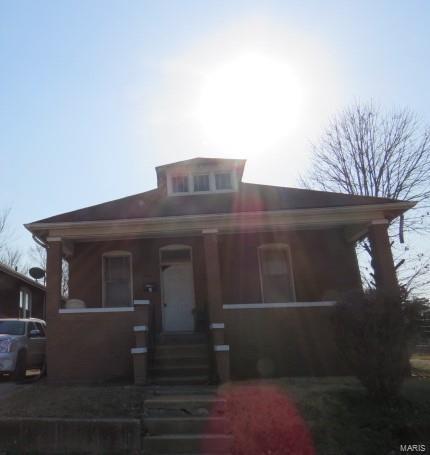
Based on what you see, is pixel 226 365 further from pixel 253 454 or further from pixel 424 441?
pixel 424 441

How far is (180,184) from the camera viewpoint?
14.2m

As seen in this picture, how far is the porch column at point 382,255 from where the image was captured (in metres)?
10.4

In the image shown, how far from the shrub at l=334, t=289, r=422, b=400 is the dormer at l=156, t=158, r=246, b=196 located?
24.6 ft

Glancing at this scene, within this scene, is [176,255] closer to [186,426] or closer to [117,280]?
[117,280]

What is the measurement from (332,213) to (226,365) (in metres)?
4.45

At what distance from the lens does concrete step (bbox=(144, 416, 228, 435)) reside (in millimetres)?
6445

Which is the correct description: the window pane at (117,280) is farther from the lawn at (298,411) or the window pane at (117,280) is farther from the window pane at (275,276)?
the lawn at (298,411)

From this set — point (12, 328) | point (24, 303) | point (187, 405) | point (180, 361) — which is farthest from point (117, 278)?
point (24, 303)

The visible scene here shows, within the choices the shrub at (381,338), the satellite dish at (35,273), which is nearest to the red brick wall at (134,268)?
the satellite dish at (35,273)

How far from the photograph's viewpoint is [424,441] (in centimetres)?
601

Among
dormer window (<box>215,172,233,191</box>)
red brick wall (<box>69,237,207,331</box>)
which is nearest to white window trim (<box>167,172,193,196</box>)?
dormer window (<box>215,172,233,191</box>)

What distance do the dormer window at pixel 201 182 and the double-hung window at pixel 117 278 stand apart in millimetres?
3147

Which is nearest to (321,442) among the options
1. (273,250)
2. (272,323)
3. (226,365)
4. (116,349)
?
(226,365)

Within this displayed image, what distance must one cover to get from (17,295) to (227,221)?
44.7 ft
